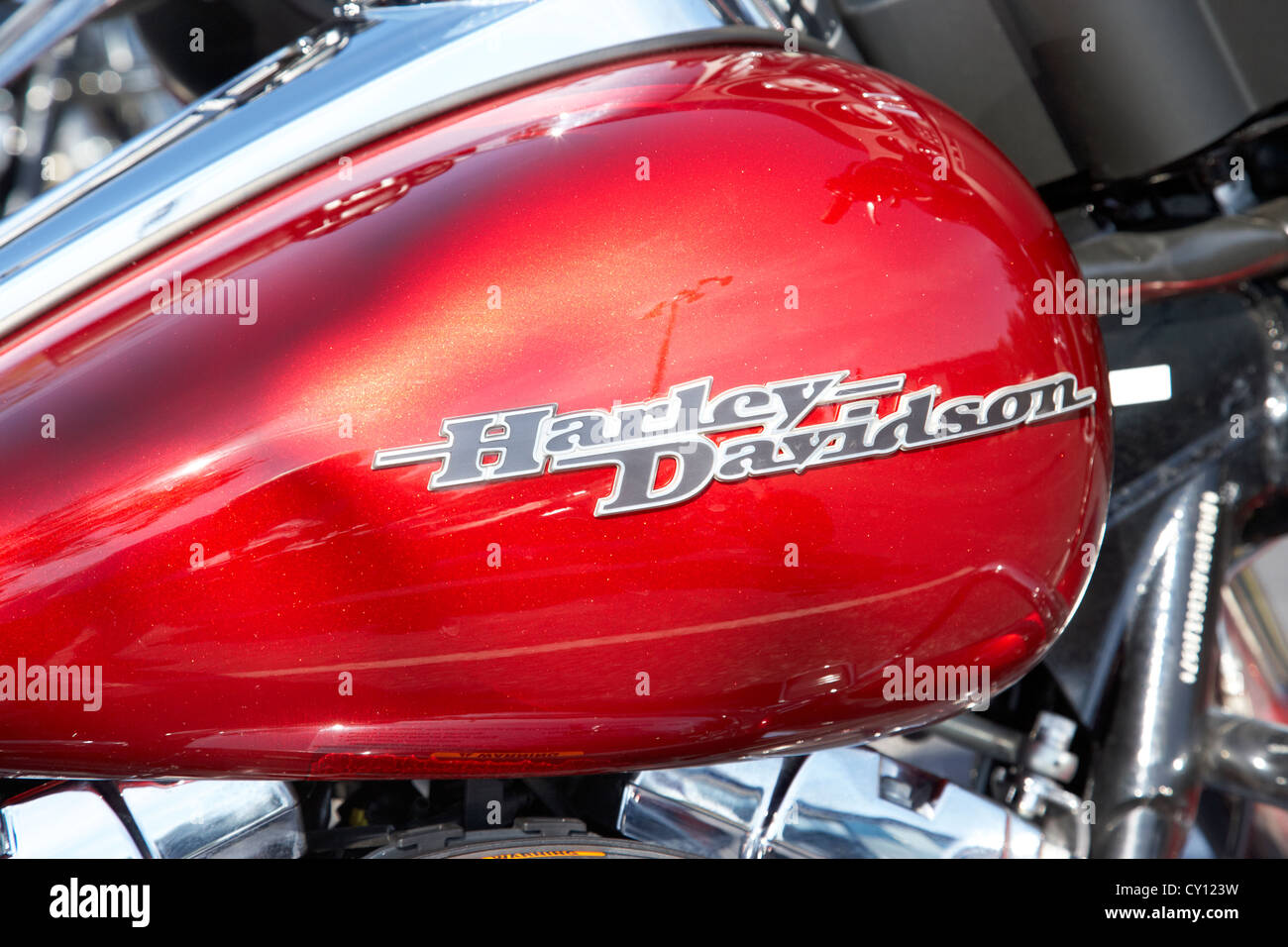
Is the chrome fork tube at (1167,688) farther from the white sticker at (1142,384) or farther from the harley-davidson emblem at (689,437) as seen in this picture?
the harley-davidson emblem at (689,437)

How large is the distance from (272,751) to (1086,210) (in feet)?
3.88

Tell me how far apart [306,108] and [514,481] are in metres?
0.36

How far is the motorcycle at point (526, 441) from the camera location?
0.75 meters

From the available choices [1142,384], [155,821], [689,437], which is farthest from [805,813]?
[1142,384]

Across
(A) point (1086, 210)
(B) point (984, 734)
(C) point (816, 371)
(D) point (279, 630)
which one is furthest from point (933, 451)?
(A) point (1086, 210)

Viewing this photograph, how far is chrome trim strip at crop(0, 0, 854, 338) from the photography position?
32.0 inches

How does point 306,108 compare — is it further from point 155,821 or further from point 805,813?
point 805,813

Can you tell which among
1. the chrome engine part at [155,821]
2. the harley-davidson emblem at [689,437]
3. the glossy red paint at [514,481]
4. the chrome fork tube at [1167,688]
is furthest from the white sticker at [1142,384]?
the chrome engine part at [155,821]

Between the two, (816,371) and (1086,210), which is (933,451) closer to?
(816,371)

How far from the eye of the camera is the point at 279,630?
0.76 metres

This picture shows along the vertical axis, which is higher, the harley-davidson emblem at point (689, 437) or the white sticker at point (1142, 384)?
the white sticker at point (1142, 384)

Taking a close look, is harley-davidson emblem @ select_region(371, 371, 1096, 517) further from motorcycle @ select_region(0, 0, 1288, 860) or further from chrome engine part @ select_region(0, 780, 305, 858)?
chrome engine part @ select_region(0, 780, 305, 858)

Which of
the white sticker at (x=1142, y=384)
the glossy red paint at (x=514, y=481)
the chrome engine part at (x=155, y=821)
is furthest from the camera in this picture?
the white sticker at (x=1142, y=384)

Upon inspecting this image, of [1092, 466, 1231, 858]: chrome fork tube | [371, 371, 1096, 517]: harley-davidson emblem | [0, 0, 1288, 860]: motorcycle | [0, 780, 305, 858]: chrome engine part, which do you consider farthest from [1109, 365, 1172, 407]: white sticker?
[0, 780, 305, 858]: chrome engine part
